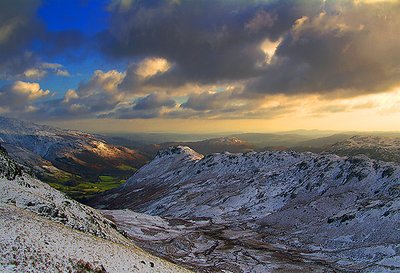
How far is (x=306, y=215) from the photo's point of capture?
12256 cm

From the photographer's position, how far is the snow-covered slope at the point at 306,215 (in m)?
80.2

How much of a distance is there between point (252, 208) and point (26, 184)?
10943 centimetres

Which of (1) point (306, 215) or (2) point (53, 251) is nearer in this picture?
(2) point (53, 251)

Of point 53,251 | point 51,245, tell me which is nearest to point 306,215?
point 51,245

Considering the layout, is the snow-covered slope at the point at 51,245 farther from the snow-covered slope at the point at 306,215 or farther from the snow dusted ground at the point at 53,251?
the snow-covered slope at the point at 306,215

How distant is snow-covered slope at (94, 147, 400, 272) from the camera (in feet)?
263

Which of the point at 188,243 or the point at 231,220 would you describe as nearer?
the point at 188,243

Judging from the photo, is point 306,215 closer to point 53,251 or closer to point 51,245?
point 51,245

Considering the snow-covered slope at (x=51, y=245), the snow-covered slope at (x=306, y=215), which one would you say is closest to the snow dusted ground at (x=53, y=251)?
the snow-covered slope at (x=51, y=245)

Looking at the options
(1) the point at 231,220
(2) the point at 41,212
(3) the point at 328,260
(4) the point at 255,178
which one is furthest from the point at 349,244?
(4) the point at 255,178

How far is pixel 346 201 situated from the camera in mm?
125375

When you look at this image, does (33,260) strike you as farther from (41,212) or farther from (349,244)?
(349,244)

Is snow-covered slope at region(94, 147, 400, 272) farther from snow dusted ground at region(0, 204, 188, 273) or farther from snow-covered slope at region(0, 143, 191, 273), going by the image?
snow dusted ground at region(0, 204, 188, 273)

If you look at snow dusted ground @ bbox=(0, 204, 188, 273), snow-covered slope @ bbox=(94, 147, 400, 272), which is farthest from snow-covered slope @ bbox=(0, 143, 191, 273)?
snow-covered slope @ bbox=(94, 147, 400, 272)
